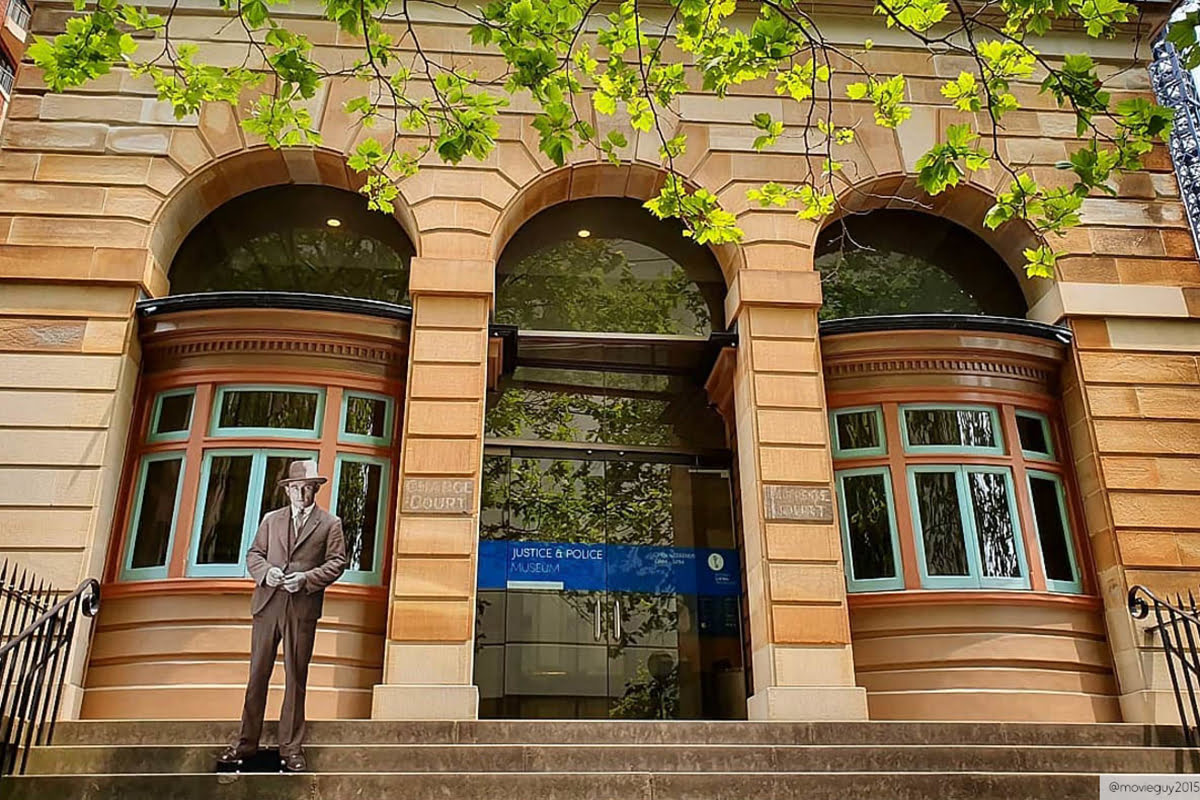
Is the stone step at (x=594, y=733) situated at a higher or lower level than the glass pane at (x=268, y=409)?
lower

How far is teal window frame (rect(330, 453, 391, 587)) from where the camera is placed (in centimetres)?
940

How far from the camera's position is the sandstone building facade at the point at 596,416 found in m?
9.02

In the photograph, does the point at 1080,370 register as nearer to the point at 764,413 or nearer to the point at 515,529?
the point at 764,413

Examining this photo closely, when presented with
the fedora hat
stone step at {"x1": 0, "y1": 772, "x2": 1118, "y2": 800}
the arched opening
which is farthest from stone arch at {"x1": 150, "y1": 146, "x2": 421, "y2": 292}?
stone step at {"x1": 0, "y1": 772, "x2": 1118, "y2": 800}

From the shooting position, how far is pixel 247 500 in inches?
368

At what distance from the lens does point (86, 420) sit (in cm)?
913

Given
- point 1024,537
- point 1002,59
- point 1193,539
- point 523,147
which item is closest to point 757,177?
point 523,147

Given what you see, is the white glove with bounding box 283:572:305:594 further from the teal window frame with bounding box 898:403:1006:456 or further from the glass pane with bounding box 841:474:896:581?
the teal window frame with bounding box 898:403:1006:456

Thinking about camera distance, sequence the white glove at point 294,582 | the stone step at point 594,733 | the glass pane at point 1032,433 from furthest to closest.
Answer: the glass pane at point 1032,433, the stone step at point 594,733, the white glove at point 294,582

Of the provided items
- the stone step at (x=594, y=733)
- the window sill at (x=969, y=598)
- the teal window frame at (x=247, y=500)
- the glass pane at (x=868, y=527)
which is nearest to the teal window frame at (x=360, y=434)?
the teal window frame at (x=247, y=500)

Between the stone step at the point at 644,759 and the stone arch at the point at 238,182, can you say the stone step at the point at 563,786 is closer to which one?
the stone step at the point at 644,759

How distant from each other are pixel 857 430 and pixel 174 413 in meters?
7.85

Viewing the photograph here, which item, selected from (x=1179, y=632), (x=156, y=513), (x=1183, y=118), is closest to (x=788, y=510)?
(x=1179, y=632)

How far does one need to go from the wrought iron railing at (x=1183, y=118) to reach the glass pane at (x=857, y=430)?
474cm
